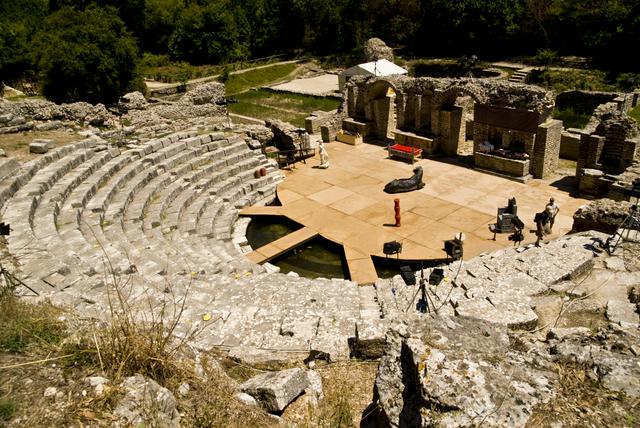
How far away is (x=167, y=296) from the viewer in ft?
27.0

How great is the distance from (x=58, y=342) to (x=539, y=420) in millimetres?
4295

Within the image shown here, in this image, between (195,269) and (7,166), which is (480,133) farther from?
(7,166)

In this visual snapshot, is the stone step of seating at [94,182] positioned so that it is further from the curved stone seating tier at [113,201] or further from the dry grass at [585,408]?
the dry grass at [585,408]

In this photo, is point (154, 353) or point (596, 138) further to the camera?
point (596, 138)

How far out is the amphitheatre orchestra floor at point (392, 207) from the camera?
12.2 meters

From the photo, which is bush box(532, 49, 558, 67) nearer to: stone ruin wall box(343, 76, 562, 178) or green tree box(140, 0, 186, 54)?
stone ruin wall box(343, 76, 562, 178)

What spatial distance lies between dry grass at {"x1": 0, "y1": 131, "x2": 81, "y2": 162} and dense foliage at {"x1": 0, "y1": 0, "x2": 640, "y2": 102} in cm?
1022

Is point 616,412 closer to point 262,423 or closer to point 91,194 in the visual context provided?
point 262,423

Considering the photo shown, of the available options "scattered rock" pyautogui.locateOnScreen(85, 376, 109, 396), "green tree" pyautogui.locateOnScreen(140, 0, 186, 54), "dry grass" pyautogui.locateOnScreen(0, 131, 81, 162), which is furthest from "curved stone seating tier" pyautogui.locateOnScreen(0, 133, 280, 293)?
"green tree" pyautogui.locateOnScreen(140, 0, 186, 54)

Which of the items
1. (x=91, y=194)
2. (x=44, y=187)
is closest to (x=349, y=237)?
(x=91, y=194)

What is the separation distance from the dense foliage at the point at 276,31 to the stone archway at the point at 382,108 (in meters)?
13.9

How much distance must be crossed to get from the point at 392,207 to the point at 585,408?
10.6 m

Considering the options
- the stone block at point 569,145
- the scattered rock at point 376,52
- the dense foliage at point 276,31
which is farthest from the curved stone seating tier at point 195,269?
the scattered rock at point 376,52

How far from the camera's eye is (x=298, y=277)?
10531mm
